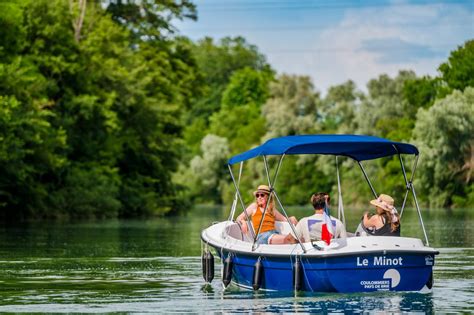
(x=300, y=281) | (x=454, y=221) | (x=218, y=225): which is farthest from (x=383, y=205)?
(x=454, y=221)

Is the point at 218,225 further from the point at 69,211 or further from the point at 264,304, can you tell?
the point at 69,211

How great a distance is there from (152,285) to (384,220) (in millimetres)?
4375

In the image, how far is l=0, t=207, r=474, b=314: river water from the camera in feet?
59.9

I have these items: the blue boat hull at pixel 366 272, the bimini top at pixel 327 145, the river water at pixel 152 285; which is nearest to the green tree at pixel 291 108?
the river water at pixel 152 285

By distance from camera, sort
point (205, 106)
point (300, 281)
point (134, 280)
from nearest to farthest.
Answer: point (300, 281) → point (134, 280) → point (205, 106)

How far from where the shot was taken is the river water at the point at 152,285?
18250 millimetres

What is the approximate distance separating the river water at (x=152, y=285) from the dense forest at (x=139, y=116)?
52.6ft

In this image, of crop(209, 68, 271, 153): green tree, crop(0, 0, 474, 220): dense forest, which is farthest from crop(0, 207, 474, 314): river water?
crop(209, 68, 271, 153): green tree

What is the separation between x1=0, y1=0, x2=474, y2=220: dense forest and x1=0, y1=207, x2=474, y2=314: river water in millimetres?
16039

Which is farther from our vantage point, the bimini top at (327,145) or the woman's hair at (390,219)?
the bimini top at (327,145)

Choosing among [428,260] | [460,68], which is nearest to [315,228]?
[428,260]

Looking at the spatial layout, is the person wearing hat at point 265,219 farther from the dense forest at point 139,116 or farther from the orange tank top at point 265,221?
the dense forest at point 139,116

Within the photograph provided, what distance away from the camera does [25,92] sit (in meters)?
51.5

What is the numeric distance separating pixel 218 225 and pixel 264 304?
532 cm
